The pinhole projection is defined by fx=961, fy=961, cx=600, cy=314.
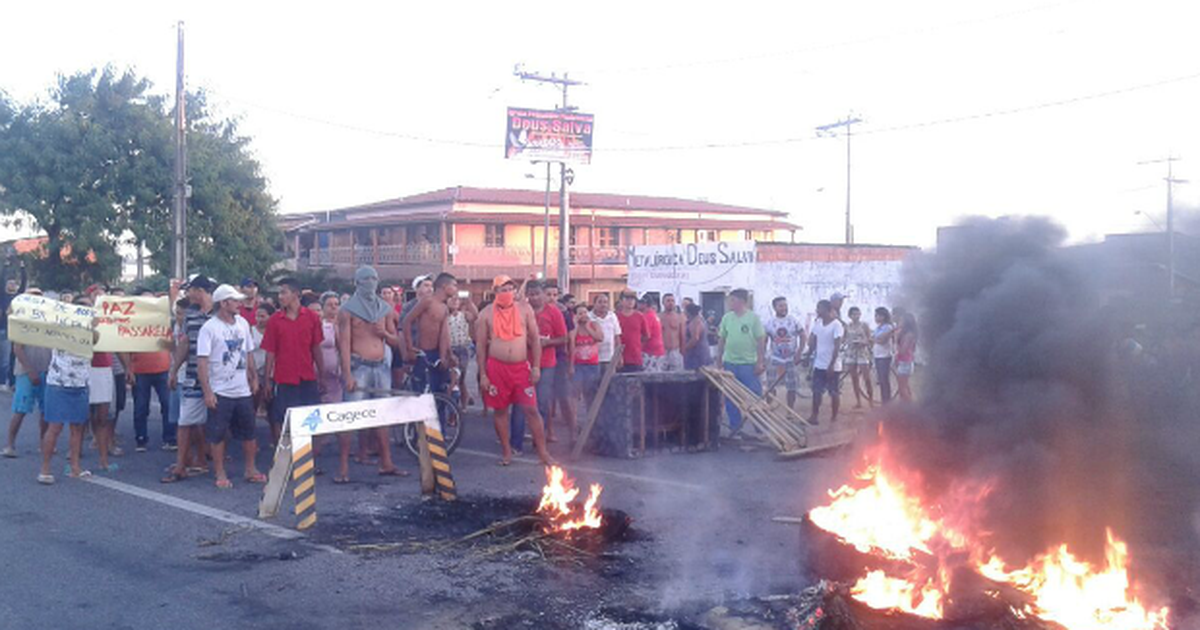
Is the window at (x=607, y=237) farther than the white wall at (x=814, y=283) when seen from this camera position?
Yes

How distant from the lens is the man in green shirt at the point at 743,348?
1209 centimetres

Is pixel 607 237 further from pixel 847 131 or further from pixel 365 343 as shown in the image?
pixel 365 343

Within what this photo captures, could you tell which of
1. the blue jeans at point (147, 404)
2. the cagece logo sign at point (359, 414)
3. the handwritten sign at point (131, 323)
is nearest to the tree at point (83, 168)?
the blue jeans at point (147, 404)

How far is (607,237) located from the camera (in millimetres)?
46281

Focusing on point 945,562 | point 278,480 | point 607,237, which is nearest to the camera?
point 945,562

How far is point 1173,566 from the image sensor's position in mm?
6273

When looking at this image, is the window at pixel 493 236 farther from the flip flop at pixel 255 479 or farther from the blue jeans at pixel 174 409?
the flip flop at pixel 255 479

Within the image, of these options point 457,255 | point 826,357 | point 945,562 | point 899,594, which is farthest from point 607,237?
point 899,594

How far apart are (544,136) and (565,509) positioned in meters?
25.9

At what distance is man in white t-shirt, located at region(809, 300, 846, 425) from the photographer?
12398 millimetres

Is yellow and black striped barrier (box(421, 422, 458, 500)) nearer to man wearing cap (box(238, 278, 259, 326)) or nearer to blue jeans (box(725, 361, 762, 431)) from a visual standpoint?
man wearing cap (box(238, 278, 259, 326))

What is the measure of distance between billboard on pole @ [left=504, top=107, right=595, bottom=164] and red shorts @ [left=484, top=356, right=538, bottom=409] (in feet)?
76.5

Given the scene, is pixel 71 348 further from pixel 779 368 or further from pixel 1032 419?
pixel 779 368

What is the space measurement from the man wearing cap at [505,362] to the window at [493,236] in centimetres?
3250
